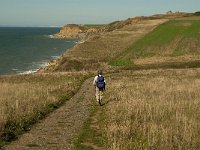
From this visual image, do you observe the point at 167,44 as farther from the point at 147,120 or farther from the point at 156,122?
the point at 156,122

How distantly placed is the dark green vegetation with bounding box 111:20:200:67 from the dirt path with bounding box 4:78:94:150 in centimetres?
3349

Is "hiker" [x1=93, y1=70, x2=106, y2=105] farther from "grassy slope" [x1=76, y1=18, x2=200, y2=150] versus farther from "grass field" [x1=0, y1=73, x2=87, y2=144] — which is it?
"grass field" [x1=0, y1=73, x2=87, y2=144]

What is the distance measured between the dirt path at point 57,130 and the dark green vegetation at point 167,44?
3349cm

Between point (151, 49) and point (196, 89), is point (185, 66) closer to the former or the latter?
point (151, 49)

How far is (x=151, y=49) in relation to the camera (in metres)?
67.2

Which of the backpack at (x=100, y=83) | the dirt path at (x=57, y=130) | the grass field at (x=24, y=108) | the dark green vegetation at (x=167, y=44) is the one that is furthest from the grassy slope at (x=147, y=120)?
the dark green vegetation at (x=167, y=44)

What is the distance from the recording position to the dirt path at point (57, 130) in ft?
49.2

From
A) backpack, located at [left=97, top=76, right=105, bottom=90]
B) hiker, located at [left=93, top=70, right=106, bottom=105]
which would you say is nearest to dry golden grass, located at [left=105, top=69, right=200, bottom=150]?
hiker, located at [left=93, top=70, right=106, bottom=105]

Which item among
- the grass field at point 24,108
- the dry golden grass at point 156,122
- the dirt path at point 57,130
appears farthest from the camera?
the grass field at point 24,108

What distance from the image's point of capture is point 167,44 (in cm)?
7025

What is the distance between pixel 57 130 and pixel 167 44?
2162 inches

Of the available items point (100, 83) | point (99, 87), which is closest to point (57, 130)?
point (99, 87)

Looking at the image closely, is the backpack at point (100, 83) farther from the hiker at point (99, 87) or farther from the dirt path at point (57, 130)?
the dirt path at point (57, 130)

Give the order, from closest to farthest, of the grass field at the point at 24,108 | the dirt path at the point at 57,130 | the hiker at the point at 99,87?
the dirt path at the point at 57,130, the grass field at the point at 24,108, the hiker at the point at 99,87
